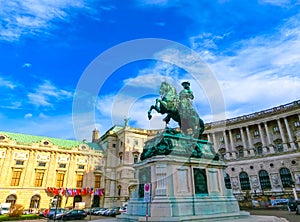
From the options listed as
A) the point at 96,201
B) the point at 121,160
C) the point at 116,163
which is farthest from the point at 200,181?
the point at 116,163

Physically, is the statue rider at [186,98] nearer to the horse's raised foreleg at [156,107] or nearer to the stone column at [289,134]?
the horse's raised foreleg at [156,107]

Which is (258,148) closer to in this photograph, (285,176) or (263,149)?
(263,149)

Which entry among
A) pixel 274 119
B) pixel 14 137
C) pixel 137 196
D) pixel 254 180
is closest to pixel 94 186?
pixel 14 137

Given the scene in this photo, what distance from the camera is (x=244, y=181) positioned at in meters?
50.3

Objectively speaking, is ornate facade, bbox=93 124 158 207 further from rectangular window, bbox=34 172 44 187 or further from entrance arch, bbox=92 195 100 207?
rectangular window, bbox=34 172 44 187

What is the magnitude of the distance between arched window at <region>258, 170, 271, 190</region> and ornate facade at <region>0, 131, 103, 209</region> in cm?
3715

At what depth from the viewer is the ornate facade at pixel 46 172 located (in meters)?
43.6

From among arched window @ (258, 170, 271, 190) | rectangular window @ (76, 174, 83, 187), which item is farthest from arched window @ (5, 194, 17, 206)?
arched window @ (258, 170, 271, 190)

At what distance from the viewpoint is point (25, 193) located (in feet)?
144

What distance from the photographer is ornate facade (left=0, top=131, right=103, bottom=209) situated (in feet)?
143

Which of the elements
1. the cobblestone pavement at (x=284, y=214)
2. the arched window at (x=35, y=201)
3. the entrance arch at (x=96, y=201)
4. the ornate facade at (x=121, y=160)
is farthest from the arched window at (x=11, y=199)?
the cobblestone pavement at (x=284, y=214)

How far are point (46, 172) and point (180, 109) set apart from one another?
142 ft

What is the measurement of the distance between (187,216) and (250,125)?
52.2 meters

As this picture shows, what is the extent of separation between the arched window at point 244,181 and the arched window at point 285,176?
7.21 meters
